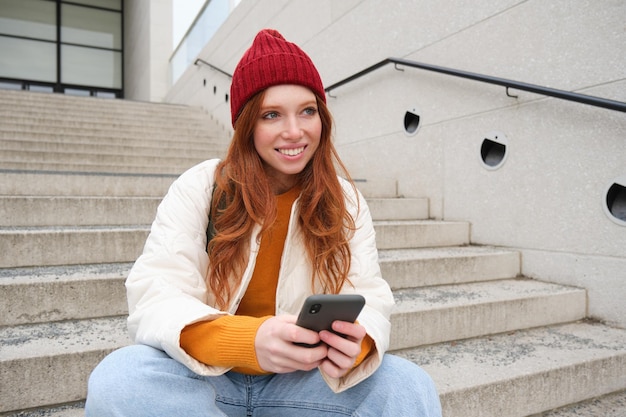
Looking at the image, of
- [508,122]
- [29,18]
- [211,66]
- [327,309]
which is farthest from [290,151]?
[29,18]

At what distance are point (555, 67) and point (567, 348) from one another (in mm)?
1561

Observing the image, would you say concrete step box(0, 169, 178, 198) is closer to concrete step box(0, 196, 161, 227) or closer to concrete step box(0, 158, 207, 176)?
concrete step box(0, 196, 161, 227)

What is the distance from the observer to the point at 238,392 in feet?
3.54

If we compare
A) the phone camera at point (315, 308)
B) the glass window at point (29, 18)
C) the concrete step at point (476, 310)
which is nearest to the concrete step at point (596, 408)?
the concrete step at point (476, 310)

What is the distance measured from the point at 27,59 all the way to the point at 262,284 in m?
15.7

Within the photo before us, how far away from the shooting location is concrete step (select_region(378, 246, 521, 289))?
2358 millimetres

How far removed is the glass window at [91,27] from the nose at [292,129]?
52.3 ft

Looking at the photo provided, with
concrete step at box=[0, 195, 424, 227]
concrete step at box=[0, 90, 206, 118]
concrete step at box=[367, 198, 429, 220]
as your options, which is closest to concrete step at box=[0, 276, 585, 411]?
concrete step at box=[0, 195, 424, 227]

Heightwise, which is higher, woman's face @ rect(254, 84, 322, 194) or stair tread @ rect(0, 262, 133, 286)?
woman's face @ rect(254, 84, 322, 194)

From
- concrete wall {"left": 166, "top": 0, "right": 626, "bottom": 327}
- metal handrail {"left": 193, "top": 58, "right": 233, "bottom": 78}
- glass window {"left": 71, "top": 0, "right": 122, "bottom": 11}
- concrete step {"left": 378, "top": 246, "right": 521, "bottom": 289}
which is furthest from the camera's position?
glass window {"left": 71, "top": 0, "right": 122, "bottom": 11}

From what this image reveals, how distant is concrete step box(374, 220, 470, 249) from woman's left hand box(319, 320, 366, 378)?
1876 millimetres

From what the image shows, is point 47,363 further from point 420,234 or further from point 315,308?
point 420,234

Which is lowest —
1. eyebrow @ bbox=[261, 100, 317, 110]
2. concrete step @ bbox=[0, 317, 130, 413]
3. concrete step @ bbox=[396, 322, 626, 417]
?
concrete step @ bbox=[396, 322, 626, 417]

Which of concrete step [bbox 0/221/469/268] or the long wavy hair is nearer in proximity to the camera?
the long wavy hair
